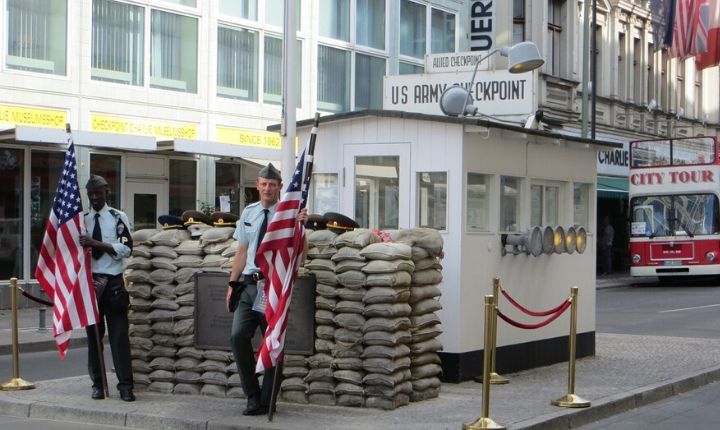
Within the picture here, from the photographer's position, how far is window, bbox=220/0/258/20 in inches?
1020

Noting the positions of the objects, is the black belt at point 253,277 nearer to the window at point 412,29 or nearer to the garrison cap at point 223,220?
the garrison cap at point 223,220

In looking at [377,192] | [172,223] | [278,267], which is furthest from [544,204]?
[278,267]

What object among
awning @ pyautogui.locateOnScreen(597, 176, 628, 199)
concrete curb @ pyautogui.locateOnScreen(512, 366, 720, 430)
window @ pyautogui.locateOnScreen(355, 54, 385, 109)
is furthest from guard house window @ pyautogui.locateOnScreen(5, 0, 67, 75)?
awning @ pyautogui.locateOnScreen(597, 176, 628, 199)

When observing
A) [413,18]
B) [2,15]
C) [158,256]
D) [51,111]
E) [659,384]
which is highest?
[413,18]

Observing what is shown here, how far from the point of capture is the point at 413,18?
32.0m

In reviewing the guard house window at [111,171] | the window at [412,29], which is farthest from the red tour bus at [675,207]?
the guard house window at [111,171]

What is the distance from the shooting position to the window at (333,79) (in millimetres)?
28812

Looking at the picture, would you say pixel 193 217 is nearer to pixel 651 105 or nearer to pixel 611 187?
pixel 611 187

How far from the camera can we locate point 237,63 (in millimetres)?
26328

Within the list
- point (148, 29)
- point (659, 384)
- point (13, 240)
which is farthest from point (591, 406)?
point (148, 29)

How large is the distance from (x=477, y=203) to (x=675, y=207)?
73.3 feet

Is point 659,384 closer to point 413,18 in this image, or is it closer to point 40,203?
point 40,203

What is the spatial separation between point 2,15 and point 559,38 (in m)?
25.8

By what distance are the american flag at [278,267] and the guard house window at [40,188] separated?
13.6 meters
